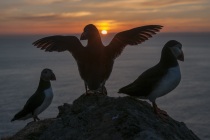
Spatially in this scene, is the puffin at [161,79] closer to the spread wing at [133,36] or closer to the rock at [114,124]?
the rock at [114,124]

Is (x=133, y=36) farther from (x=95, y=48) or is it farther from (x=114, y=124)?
(x=114, y=124)

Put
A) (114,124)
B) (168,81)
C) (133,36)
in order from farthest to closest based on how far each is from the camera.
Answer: (133,36) → (168,81) → (114,124)

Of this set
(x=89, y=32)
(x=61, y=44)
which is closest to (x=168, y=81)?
(x=89, y=32)

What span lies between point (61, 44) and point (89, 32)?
1035 mm

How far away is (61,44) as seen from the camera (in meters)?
11.8

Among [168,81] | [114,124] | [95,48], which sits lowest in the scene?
[114,124]

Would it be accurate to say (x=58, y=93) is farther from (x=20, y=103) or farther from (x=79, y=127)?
(x=79, y=127)

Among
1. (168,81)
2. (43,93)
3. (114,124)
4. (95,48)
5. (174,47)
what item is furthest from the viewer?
(43,93)

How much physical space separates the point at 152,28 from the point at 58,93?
144 metres

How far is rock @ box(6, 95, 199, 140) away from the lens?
6.70m


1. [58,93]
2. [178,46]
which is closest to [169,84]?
[178,46]

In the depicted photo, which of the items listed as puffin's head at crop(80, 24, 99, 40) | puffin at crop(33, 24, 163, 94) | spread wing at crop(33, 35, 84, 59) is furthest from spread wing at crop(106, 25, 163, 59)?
spread wing at crop(33, 35, 84, 59)

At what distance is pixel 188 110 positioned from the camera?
135 m

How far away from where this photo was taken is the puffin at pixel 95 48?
1120cm
